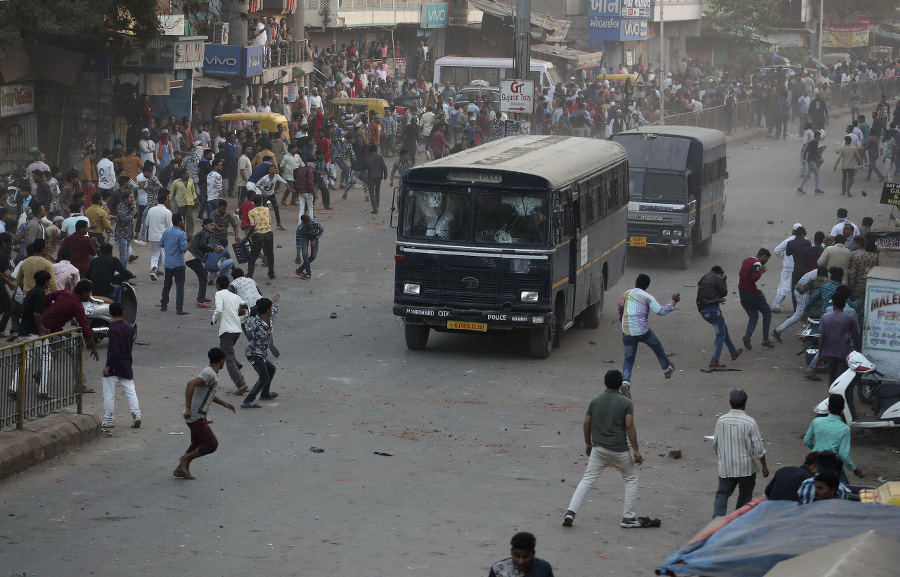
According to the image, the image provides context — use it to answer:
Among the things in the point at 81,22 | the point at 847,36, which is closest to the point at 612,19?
the point at 847,36

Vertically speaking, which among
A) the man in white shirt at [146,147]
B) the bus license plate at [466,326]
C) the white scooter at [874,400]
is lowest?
the white scooter at [874,400]

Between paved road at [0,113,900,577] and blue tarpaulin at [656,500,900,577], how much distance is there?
2017 millimetres

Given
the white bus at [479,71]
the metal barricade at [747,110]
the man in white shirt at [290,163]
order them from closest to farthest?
the man in white shirt at [290,163]
the metal barricade at [747,110]
the white bus at [479,71]

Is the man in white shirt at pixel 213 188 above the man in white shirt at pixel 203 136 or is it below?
below

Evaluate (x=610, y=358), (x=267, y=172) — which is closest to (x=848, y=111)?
(x=267, y=172)

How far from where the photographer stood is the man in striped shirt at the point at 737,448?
9.99 m

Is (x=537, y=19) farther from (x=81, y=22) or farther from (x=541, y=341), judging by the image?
(x=541, y=341)

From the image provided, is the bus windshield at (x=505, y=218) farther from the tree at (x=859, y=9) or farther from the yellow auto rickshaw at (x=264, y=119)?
the tree at (x=859, y=9)

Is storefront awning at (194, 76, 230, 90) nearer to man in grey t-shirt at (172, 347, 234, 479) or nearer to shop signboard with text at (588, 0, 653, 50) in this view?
man in grey t-shirt at (172, 347, 234, 479)

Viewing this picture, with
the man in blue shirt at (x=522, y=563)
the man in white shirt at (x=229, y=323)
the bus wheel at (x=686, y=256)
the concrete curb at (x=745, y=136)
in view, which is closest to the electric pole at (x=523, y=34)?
the bus wheel at (x=686, y=256)

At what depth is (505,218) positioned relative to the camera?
16656 millimetres

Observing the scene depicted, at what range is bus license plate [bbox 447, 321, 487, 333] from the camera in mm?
16656

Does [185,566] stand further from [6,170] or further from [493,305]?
[6,170]

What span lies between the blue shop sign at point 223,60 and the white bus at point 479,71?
14.9 metres
